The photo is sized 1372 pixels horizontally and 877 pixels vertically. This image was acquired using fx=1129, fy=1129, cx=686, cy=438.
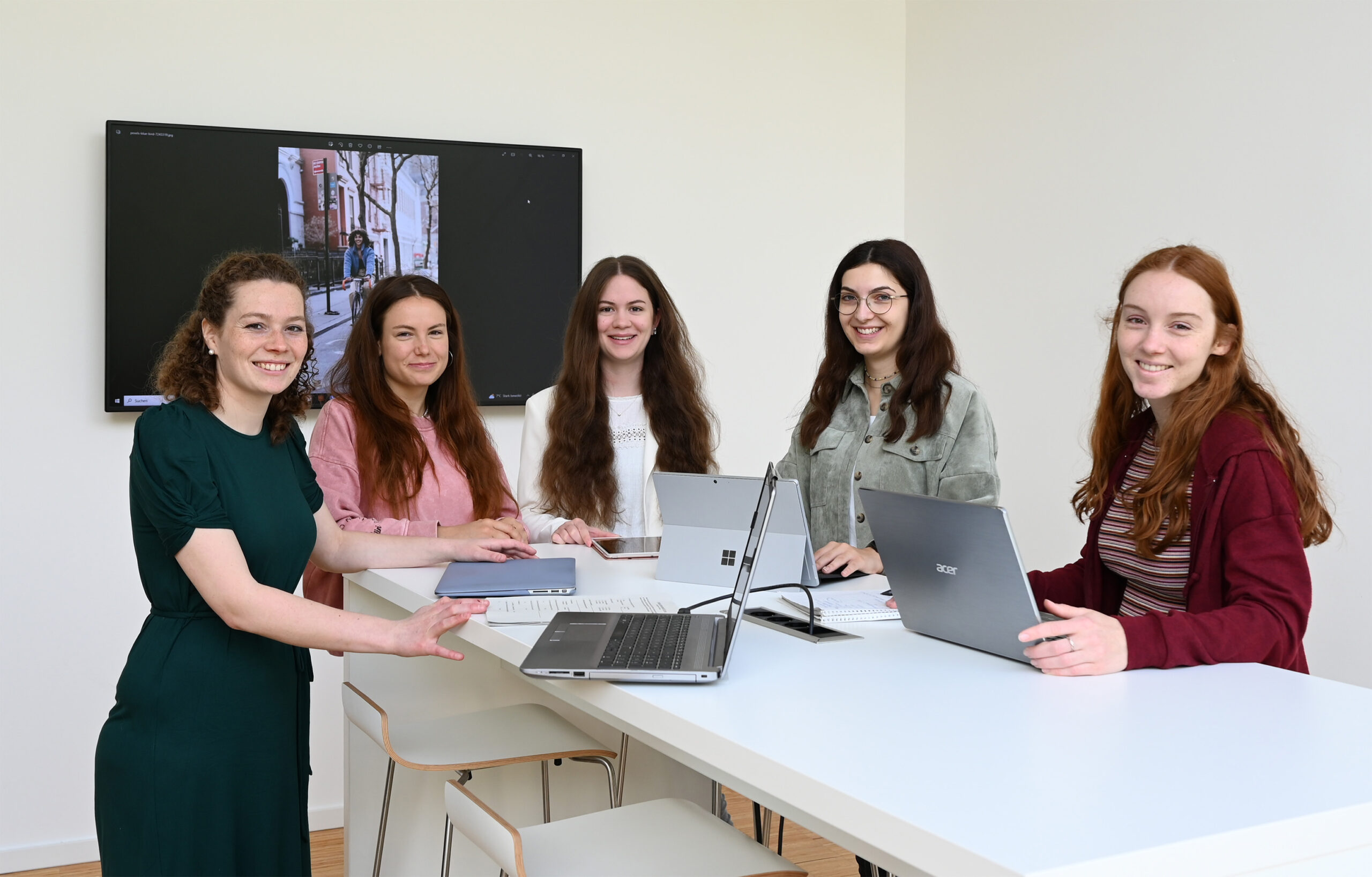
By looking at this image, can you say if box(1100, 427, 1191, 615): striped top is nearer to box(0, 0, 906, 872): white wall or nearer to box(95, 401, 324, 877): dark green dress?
box(95, 401, 324, 877): dark green dress

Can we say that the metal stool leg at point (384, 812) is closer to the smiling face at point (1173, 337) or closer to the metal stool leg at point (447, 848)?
the metal stool leg at point (447, 848)

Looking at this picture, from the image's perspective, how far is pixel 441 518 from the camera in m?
2.73

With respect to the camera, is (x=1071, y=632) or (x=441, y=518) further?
(x=441, y=518)

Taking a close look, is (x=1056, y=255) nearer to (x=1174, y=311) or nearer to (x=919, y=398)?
(x=919, y=398)

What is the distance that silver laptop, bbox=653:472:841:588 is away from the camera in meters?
1.98

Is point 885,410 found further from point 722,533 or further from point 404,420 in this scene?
point 404,420

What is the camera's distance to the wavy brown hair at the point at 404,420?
2652 millimetres

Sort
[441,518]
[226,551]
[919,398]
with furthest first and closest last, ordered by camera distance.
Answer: [441,518] < [919,398] < [226,551]

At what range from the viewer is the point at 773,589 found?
205 cm

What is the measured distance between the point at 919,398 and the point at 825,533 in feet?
1.26

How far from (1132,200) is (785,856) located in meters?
2.23

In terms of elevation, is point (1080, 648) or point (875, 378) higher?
point (875, 378)

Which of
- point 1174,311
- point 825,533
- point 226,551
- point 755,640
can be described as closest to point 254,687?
point 226,551

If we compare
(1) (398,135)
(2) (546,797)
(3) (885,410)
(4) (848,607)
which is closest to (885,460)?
(3) (885,410)
